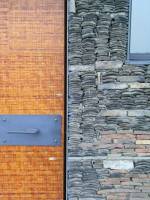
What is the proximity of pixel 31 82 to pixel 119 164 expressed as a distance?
2.91ft

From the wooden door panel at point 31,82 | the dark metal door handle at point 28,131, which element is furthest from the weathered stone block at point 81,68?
the dark metal door handle at point 28,131

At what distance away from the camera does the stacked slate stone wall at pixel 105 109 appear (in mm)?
2625

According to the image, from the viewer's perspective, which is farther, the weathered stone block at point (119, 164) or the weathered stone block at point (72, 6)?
the weathered stone block at point (119, 164)

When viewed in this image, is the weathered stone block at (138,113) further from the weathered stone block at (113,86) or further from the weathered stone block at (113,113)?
the weathered stone block at (113,86)

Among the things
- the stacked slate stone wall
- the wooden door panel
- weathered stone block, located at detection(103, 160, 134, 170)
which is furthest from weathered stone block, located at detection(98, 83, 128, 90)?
weathered stone block, located at detection(103, 160, 134, 170)

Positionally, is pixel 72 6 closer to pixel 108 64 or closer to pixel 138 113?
pixel 108 64

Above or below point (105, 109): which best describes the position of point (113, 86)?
above

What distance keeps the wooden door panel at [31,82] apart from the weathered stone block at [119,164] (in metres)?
0.36

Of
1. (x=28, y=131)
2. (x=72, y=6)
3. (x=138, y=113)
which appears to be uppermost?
(x=72, y=6)

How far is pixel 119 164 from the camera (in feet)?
9.06

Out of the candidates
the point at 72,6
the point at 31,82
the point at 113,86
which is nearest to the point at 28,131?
the point at 31,82

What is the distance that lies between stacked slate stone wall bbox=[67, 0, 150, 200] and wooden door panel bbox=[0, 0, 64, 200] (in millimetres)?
143

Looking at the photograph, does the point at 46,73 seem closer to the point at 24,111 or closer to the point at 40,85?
the point at 40,85

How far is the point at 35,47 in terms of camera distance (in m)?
2.75
